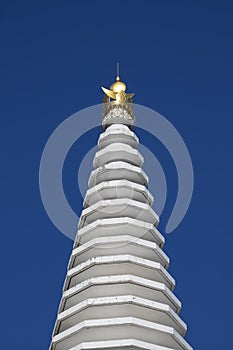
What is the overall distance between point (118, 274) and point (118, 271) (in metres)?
0.15

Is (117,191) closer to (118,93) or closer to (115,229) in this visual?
(115,229)

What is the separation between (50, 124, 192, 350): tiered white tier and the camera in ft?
108

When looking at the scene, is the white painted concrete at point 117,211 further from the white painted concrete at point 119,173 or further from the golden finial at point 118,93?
the golden finial at point 118,93

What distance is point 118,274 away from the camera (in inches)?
1374

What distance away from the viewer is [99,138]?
→ 136 feet

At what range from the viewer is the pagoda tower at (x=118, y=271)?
33000 mm

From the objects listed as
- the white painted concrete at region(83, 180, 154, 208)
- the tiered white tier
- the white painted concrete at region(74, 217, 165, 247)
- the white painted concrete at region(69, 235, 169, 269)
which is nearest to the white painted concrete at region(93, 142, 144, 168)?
the tiered white tier

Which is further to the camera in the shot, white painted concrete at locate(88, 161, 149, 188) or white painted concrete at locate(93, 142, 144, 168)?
white painted concrete at locate(93, 142, 144, 168)

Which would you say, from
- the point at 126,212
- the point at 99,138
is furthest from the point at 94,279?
the point at 99,138

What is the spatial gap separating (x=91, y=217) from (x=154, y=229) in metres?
2.03

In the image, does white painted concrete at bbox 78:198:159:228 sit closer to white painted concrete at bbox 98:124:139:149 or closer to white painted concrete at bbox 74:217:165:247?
white painted concrete at bbox 74:217:165:247

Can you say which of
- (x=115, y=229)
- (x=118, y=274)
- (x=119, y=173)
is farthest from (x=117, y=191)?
(x=118, y=274)

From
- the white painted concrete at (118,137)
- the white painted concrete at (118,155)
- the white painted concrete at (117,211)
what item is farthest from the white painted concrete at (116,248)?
the white painted concrete at (118,137)

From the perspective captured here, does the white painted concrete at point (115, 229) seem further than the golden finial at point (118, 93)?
No
